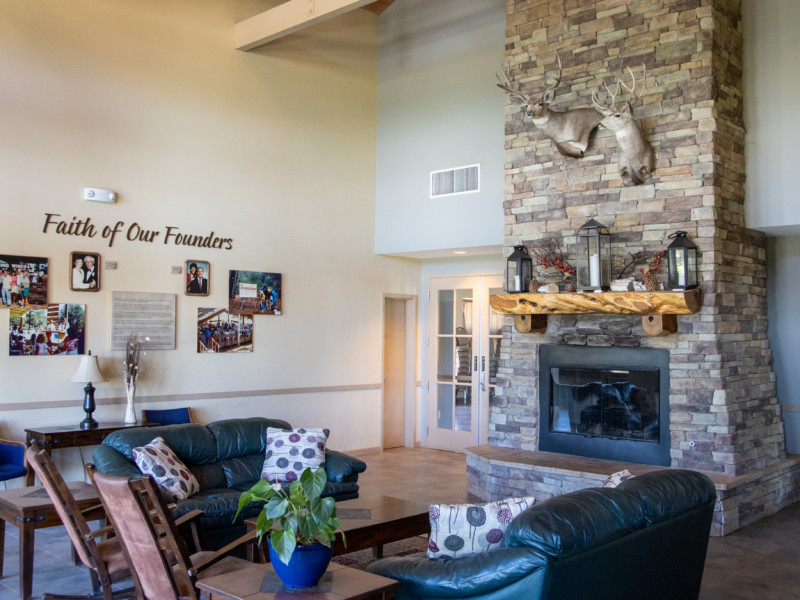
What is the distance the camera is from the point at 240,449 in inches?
246

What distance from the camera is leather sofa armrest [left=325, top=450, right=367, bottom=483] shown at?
607 centimetres

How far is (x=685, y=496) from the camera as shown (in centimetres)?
365

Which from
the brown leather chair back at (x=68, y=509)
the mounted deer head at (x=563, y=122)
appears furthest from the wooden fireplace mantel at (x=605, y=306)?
the brown leather chair back at (x=68, y=509)

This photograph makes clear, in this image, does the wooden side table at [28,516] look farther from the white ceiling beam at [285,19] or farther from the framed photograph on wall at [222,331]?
the white ceiling beam at [285,19]

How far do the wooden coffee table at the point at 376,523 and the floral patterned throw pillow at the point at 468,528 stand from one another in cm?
114

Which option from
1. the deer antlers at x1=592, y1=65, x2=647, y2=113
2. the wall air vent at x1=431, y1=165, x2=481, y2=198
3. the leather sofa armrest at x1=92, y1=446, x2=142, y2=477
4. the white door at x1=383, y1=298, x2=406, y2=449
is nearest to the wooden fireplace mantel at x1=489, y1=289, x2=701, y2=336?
the deer antlers at x1=592, y1=65, x2=647, y2=113

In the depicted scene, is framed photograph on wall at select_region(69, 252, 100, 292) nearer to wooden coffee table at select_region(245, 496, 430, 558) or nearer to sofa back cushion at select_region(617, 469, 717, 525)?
wooden coffee table at select_region(245, 496, 430, 558)

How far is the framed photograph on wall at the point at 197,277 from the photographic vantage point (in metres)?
7.90

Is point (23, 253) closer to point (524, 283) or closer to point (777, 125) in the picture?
point (524, 283)

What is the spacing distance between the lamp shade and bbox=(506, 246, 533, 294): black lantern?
3.84 m

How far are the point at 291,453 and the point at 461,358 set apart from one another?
165 inches

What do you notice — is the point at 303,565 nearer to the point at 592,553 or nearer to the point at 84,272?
the point at 592,553

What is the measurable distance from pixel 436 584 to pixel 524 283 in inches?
173

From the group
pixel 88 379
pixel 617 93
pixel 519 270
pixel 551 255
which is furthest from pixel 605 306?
pixel 88 379
